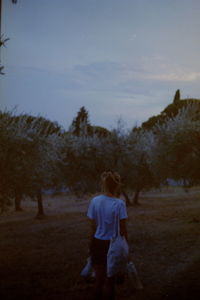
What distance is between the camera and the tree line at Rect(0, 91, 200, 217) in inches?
717

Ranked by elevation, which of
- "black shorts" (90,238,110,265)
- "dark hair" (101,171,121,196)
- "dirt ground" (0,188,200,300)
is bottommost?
"dirt ground" (0,188,200,300)

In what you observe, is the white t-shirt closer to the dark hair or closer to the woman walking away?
the woman walking away

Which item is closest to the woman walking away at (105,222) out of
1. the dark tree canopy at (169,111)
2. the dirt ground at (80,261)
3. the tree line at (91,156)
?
the dirt ground at (80,261)

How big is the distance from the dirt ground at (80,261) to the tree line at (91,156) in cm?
285

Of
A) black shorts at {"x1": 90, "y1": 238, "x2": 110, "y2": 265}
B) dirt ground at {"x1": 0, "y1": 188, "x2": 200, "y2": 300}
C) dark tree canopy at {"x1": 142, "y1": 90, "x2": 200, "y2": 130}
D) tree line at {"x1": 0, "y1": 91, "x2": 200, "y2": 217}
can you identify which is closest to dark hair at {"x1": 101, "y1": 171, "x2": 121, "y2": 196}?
black shorts at {"x1": 90, "y1": 238, "x2": 110, "y2": 265}

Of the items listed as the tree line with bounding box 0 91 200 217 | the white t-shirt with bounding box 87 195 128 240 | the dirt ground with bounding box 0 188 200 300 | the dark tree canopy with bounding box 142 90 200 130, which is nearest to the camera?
the white t-shirt with bounding box 87 195 128 240

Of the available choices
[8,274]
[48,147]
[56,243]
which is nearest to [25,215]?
[48,147]

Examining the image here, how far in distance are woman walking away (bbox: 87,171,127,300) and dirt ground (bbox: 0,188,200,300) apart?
229 centimetres

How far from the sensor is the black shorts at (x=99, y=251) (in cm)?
544

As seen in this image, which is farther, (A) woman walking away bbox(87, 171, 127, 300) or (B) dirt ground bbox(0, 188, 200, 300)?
(B) dirt ground bbox(0, 188, 200, 300)

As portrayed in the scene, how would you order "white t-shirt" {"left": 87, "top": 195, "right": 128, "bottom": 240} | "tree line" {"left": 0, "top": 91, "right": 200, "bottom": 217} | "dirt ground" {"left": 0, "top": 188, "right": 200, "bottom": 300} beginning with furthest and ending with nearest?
"tree line" {"left": 0, "top": 91, "right": 200, "bottom": 217}, "dirt ground" {"left": 0, "top": 188, "right": 200, "bottom": 300}, "white t-shirt" {"left": 87, "top": 195, "right": 128, "bottom": 240}

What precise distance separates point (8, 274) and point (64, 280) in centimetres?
219

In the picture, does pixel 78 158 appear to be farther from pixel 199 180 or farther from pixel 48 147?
pixel 199 180

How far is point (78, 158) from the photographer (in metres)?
33.0
